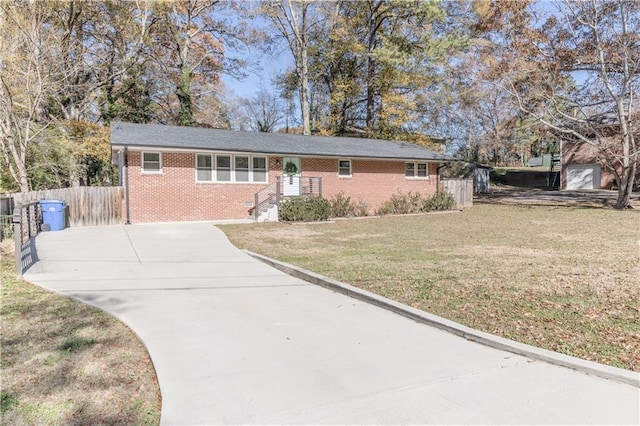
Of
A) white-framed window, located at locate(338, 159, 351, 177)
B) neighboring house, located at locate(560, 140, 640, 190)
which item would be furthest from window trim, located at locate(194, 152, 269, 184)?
neighboring house, located at locate(560, 140, 640, 190)

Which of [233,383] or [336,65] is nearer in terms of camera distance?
[233,383]

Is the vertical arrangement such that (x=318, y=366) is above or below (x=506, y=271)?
below

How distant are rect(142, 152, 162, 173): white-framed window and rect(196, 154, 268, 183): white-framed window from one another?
1468 millimetres

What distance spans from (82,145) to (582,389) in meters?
22.4

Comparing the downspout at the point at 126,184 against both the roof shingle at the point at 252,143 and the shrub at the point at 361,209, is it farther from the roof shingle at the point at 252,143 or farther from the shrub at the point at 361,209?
the shrub at the point at 361,209

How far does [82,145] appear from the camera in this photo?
20.2m

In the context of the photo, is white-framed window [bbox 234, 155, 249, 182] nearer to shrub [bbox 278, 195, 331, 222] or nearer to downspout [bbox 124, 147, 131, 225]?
shrub [bbox 278, 195, 331, 222]

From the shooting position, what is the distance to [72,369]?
3.42 metres

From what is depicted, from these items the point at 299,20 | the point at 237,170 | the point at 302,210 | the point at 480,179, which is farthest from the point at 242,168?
the point at 480,179

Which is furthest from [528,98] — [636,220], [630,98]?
[636,220]

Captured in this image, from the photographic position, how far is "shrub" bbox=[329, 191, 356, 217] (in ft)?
61.2

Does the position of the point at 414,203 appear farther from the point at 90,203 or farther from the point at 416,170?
the point at 90,203

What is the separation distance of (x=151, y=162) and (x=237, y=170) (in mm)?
3457

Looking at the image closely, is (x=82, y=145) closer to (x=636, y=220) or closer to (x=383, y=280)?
(x=383, y=280)
